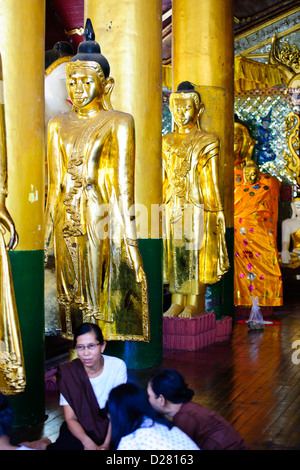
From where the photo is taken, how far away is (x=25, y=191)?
3.58 metres

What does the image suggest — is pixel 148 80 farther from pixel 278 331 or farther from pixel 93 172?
pixel 278 331

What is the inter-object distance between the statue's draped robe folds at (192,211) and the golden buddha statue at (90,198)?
1.94m

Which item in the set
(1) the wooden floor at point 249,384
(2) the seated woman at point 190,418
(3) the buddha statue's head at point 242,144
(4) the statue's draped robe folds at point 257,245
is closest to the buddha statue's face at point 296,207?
(4) the statue's draped robe folds at point 257,245

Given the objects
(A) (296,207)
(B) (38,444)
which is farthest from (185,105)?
(A) (296,207)

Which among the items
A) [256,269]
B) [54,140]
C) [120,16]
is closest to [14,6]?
[54,140]

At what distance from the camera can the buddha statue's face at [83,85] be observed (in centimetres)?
390

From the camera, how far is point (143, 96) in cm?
505

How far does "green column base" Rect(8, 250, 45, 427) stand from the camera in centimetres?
354

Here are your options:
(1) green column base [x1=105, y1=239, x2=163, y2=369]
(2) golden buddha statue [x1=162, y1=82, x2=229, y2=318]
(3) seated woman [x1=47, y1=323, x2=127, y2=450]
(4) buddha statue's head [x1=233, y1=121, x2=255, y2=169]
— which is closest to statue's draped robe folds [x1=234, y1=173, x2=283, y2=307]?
(4) buddha statue's head [x1=233, y1=121, x2=255, y2=169]

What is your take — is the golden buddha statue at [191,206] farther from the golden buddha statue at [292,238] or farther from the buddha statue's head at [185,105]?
the golden buddha statue at [292,238]

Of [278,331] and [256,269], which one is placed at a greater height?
[256,269]

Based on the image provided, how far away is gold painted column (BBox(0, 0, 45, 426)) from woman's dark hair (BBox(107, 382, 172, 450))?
132cm

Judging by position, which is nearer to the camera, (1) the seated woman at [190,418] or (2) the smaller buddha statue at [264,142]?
(1) the seated woman at [190,418]
